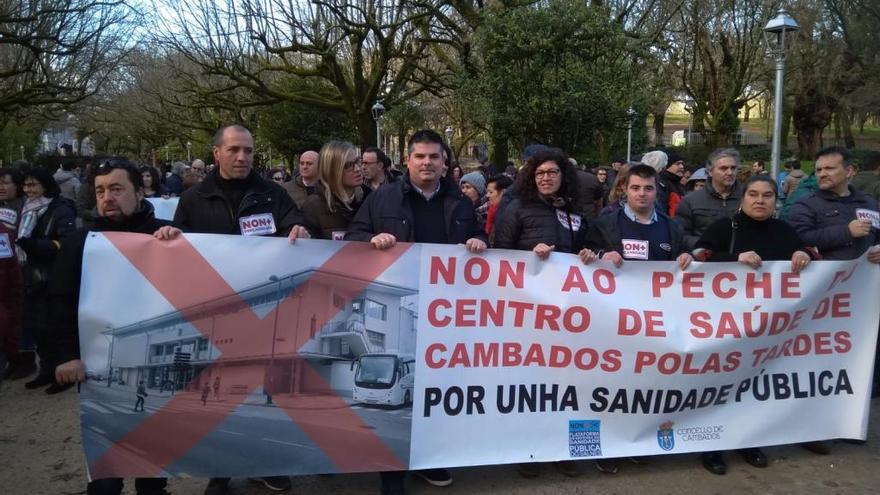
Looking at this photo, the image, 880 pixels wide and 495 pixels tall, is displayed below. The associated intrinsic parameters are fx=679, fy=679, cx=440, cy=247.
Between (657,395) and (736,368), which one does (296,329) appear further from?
(736,368)

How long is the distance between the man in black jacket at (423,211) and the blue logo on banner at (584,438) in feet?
2.35

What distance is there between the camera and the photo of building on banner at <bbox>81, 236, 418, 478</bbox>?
3.19 metres

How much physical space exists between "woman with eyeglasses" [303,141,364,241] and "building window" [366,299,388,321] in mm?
815

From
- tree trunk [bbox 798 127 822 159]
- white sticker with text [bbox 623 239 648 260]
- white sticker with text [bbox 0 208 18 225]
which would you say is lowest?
white sticker with text [bbox 623 239 648 260]

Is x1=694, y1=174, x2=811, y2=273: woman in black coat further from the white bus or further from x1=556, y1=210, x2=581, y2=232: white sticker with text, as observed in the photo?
the white bus

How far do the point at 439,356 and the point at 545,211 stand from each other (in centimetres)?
110

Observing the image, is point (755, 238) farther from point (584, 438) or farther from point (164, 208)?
point (164, 208)

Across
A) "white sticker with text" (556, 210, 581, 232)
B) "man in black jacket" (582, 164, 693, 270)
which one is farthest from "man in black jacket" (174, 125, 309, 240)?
"man in black jacket" (582, 164, 693, 270)

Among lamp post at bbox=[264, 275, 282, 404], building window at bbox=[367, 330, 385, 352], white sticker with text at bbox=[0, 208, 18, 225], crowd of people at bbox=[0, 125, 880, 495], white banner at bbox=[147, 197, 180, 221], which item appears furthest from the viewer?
white banner at bbox=[147, 197, 180, 221]

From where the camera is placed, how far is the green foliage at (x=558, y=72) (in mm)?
12312

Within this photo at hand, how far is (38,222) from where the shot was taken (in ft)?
18.0

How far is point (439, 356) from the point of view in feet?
11.8

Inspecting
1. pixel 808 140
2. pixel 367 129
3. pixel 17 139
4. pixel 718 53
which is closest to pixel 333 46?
pixel 367 129

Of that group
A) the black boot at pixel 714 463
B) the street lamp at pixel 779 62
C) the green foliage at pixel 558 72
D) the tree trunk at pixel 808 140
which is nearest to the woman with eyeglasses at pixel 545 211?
the black boot at pixel 714 463
